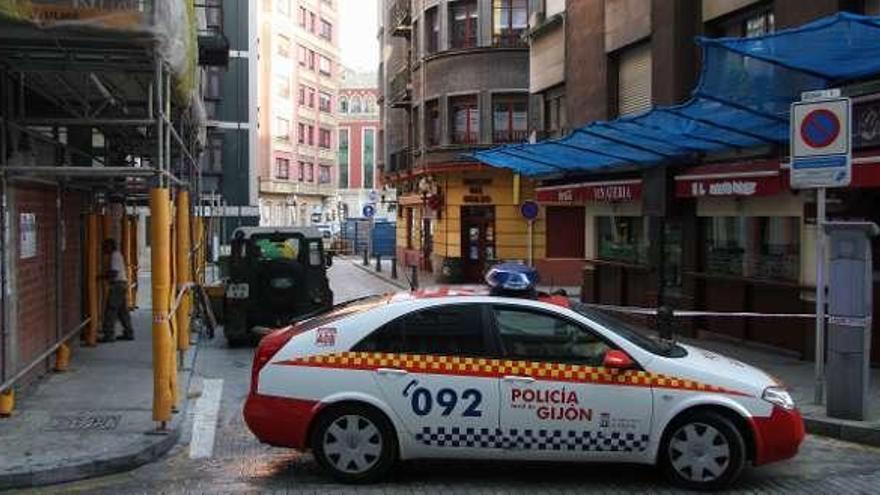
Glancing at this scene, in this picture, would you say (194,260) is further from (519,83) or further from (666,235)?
(519,83)

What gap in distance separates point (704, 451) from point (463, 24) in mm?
30152

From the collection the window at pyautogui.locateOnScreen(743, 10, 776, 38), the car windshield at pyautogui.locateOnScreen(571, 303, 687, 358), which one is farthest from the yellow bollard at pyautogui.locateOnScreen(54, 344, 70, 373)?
the window at pyautogui.locateOnScreen(743, 10, 776, 38)

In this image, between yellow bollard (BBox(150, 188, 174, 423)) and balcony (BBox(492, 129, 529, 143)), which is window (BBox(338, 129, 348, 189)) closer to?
balcony (BBox(492, 129, 529, 143))

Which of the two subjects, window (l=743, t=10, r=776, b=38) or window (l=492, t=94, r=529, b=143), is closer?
window (l=743, t=10, r=776, b=38)

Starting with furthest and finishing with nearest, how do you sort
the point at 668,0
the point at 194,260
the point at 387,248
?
the point at 387,248 → the point at 194,260 → the point at 668,0

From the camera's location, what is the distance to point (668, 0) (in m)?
17.4

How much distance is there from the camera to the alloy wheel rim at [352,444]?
7383 millimetres

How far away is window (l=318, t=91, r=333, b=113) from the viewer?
88.5 meters

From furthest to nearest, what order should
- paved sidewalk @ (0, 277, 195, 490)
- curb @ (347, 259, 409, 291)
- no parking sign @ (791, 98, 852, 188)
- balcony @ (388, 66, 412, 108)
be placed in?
balcony @ (388, 66, 412, 108) → curb @ (347, 259, 409, 291) → no parking sign @ (791, 98, 852, 188) → paved sidewalk @ (0, 277, 195, 490)

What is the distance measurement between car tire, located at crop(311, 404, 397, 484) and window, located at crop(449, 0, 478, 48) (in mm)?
29362

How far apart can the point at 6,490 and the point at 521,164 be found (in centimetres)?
1617

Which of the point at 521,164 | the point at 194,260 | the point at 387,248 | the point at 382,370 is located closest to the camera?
the point at 382,370

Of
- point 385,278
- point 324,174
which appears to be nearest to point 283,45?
point 324,174

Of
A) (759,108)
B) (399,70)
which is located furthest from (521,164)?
(399,70)
